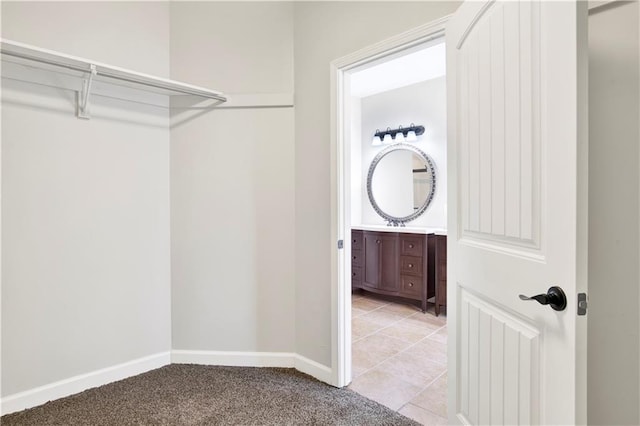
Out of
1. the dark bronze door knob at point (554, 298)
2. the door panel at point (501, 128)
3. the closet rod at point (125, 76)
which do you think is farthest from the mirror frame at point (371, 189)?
the dark bronze door knob at point (554, 298)

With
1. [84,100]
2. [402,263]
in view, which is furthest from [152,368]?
[402,263]

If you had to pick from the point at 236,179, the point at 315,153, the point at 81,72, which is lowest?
the point at 236,179

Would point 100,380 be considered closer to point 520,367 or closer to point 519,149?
point 520,367

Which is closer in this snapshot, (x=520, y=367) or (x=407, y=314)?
(x=520, y=367)

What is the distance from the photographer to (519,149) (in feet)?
3.70

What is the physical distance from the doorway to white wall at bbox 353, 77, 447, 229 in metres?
0.01

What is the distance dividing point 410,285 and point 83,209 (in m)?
3.15

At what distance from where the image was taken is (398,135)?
4473mm

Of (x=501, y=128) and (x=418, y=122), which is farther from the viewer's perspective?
(x=418, y=122)

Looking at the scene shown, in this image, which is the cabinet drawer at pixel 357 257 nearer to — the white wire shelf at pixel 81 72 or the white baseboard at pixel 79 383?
the white baseboard at pixel 79 383

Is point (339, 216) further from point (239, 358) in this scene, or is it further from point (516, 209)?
point (239, 358)

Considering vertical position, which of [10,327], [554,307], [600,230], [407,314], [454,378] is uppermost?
[600,230]

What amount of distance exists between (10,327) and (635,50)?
3.07 metres

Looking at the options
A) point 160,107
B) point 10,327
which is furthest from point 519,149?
point 10,327
